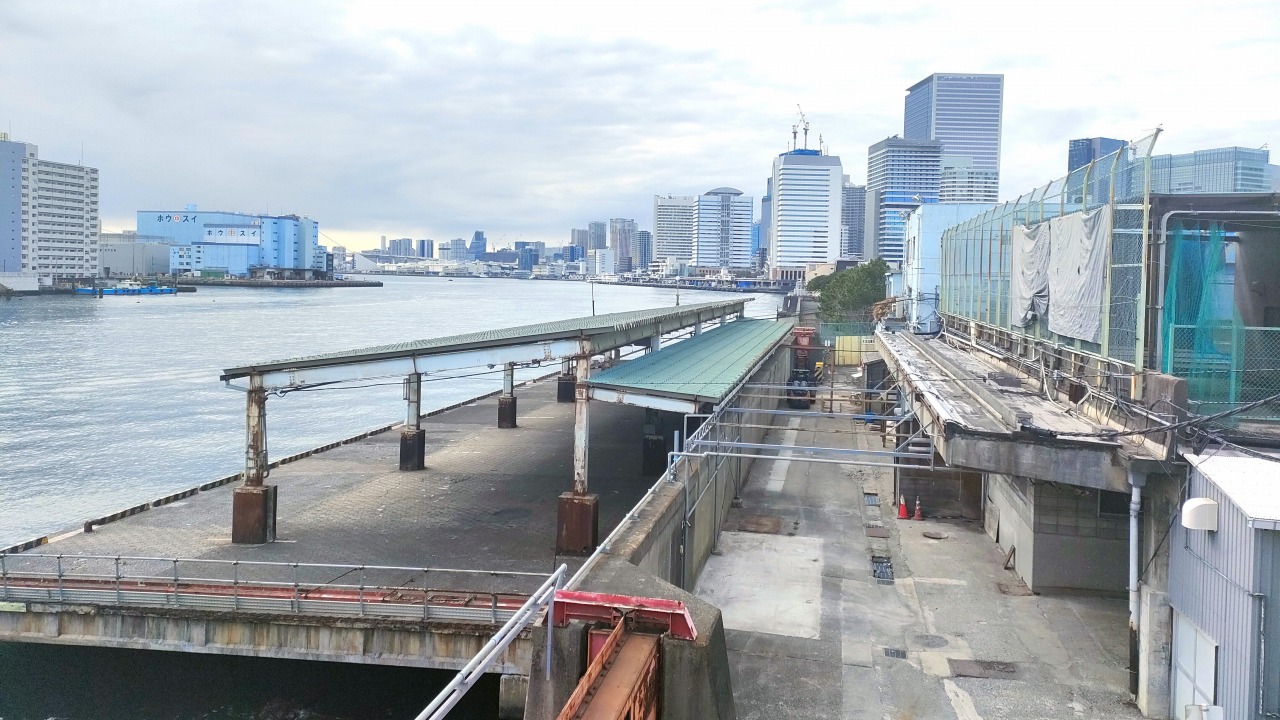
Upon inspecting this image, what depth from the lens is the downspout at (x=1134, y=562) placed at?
11.2 m

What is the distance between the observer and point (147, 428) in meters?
43.4

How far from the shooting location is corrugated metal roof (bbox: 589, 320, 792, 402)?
65.2 ft

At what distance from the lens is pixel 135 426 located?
43.8m

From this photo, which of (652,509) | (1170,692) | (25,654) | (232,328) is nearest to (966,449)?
(1170,692)

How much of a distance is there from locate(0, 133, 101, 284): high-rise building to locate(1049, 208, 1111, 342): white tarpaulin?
181703 millimetres

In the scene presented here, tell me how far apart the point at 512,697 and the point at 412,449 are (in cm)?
1319

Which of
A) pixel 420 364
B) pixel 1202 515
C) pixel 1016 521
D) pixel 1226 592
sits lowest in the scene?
pixel 1016 521

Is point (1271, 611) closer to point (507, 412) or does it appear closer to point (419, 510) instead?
point (419, 510)

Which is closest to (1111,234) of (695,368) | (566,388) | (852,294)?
(695,368)

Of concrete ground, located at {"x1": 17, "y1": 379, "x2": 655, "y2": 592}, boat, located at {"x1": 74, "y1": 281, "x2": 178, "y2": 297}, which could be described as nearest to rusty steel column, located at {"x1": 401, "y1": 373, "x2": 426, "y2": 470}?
concrete ground, located at {"x1": 17, "y1": 379, "x2": 655, "y2": 592}

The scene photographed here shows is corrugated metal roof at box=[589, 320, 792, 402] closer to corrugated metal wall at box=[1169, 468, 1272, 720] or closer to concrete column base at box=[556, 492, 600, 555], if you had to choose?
concrete column base at box=[556, 492, 600, 555]

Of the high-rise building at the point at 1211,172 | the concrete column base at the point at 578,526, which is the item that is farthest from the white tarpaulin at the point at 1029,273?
the concrete column base at the point at 578,526

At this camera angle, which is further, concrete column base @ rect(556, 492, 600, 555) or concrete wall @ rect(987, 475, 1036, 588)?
concrete column base @ rect(556, 492, 600, 555)

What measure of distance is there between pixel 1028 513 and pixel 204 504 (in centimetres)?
1781
